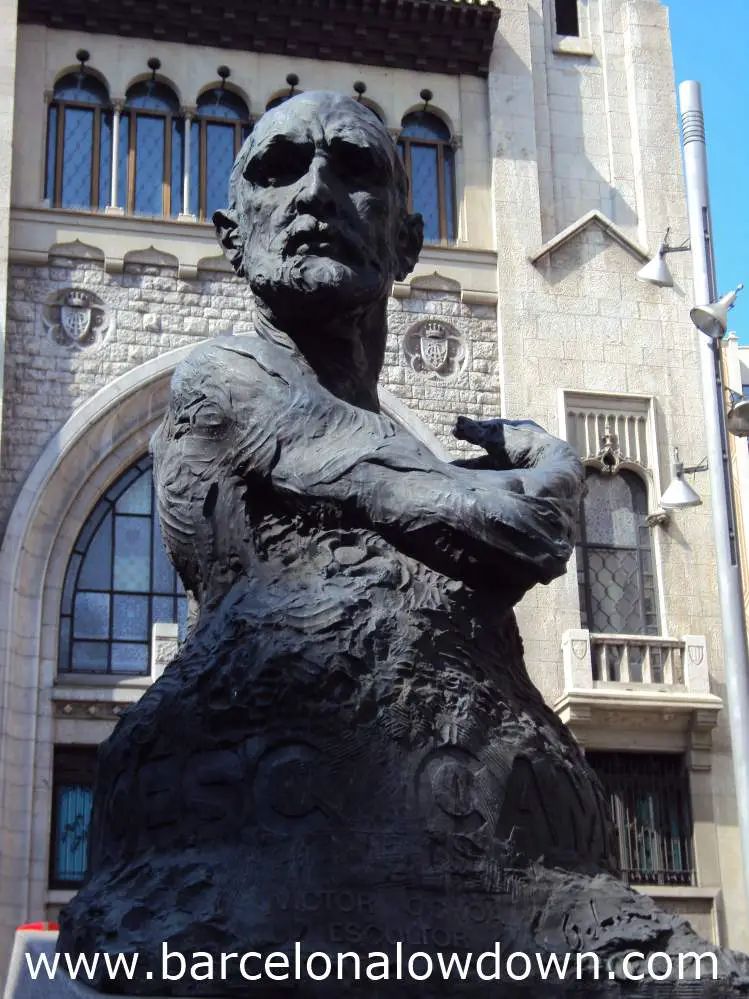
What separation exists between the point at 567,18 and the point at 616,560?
7.45 m

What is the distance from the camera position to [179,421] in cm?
300

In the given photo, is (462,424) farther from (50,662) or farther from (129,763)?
(50,662)

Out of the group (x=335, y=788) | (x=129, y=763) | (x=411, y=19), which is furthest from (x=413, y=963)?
(x=411, y=19)

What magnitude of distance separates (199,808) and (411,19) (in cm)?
1887

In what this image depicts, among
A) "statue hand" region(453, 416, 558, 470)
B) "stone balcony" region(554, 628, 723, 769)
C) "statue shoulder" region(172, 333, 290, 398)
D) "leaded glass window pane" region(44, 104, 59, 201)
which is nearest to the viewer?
"statue shoulder" region(172, 333, 290, 398)

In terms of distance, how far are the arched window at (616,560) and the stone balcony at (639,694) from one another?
470mm

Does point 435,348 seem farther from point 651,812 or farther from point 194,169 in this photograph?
point 651,812

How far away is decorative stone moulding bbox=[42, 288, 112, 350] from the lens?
60.4 ft

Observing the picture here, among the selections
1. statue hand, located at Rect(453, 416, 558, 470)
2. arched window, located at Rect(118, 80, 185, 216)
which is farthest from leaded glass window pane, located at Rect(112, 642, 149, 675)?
statue hand, located at Rect(453, 416, 558, 470)

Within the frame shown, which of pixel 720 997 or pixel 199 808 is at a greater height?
pixel 199 808

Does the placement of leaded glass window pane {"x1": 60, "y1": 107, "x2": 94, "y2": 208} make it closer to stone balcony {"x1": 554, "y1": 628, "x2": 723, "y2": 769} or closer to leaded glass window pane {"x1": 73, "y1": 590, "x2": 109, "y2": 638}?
leaded glass window pane {"x1": 73, "y1": 590, "x2": 109, "y2": 638}

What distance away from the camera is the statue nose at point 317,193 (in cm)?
304

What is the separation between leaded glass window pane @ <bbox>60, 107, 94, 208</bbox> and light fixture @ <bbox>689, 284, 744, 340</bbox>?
314 inches
